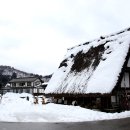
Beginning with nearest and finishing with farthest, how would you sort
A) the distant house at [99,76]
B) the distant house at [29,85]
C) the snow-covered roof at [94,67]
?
the distant house at [99,76] → the snow-covered roof at [94,67] → the distant house at [29,85]

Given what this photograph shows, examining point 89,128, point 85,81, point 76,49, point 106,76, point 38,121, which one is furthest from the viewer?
point 76,49

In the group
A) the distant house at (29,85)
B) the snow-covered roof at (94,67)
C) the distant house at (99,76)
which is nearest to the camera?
the distant house at (99,76)

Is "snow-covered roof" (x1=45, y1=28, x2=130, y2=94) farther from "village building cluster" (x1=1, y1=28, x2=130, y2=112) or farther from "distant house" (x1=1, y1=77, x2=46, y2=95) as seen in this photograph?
"distant house" (x1=1, y1=77, x2=46, y2=95)

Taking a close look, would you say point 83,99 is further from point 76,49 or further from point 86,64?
point 76,49

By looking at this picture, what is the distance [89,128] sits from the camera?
12992mm

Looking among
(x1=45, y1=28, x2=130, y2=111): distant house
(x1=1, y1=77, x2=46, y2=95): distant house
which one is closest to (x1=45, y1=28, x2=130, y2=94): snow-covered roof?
(x1=45, y1=28, x2=130, y2=111): distant house

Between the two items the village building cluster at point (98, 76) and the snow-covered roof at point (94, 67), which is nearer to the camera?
the village building cluster at point (98, 76)

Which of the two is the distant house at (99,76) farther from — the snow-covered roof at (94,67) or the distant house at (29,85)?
the distant house at (29,85)

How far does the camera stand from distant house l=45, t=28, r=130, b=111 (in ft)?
75.7

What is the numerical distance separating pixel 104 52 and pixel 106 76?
4194 mm

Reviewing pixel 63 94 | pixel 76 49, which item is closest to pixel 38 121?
pixel 63 94

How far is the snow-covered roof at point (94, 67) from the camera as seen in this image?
23.4m

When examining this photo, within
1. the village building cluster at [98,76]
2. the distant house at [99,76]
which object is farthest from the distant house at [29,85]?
the distant house at [99,76]

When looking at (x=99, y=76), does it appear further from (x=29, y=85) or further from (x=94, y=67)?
(x=29, y=85)
